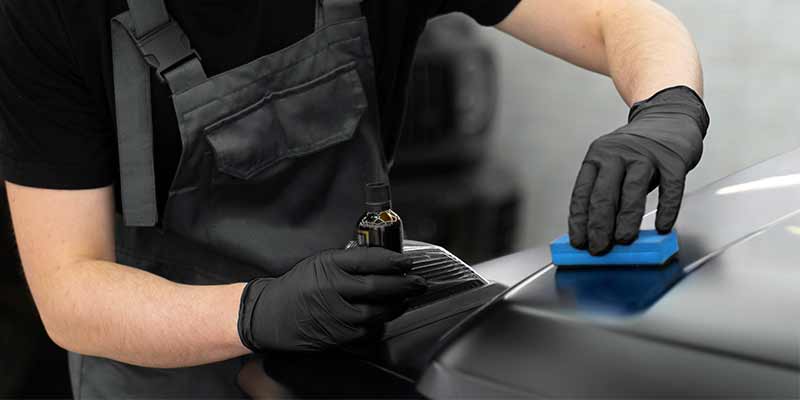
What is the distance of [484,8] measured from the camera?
1.48 meters

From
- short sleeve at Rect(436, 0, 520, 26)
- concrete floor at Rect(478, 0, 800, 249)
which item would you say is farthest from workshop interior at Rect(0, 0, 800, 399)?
concrete floor at Rect(478, 0, 800, 249)

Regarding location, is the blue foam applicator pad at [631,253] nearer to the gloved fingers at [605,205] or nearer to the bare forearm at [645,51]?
the gloved fingers at [605,205]

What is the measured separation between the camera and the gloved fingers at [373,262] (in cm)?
89

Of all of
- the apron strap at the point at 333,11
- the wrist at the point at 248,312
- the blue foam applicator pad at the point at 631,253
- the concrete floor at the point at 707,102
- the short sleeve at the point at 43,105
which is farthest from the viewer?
the concrete floor at the point at 707,102

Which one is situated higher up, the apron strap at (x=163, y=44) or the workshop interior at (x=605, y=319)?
the apron strap at (x=163, y=44)

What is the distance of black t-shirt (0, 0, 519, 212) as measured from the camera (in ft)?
3.61

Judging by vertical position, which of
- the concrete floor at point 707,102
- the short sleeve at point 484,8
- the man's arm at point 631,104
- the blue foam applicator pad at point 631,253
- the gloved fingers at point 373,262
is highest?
the short sleeve at point 484,8

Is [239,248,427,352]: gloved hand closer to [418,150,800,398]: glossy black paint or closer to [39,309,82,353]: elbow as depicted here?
[418,150,800,398]: glossy black paint

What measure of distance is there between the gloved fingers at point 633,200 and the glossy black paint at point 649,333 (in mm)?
51

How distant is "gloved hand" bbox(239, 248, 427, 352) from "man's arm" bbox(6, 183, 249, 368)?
0.11m

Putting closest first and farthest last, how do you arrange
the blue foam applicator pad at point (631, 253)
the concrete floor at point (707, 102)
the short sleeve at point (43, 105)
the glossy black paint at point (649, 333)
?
the glossy black paint at point (649, 333), the blue foam applicator pad at point (631, 253), the short sleeve at point (43, 105), the concrete floor at point (707, 102)

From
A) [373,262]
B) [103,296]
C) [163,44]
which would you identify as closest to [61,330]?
[103,296]

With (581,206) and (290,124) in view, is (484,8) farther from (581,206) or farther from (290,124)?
(581,206)

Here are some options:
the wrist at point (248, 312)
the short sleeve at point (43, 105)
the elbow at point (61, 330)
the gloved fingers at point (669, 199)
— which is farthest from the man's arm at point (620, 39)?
the elbow at point (61, 330)
